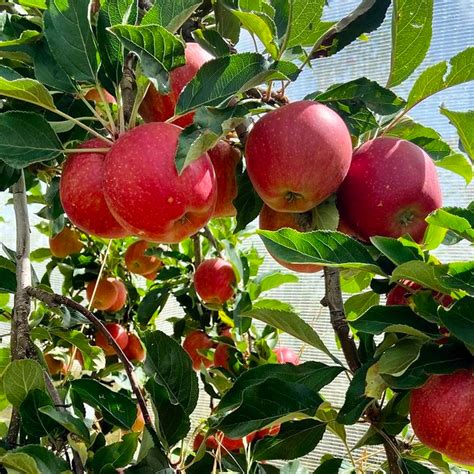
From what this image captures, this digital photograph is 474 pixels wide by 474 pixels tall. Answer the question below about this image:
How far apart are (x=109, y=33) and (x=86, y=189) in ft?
0.56

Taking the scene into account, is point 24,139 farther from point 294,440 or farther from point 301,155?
point 294,440

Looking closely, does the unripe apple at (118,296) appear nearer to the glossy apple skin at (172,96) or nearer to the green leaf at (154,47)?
the glossy apple skin at (172,96)

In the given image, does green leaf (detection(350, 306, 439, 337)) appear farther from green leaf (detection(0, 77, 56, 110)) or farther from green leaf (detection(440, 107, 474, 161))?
green leaf (detection(0, 77, 56, 110))

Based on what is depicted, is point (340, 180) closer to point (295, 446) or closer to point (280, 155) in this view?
point (280, 155)

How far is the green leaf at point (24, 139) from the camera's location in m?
0.68

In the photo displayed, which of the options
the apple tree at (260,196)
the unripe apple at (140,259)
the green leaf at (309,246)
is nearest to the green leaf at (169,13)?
the apple tree at (260,196)

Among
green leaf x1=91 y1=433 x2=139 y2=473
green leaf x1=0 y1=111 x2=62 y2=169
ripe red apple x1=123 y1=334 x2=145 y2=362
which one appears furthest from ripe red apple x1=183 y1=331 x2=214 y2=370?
green leaf x1=0 y1=111 x2=62 y2=169

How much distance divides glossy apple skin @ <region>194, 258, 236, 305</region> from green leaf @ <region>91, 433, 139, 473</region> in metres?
0.62

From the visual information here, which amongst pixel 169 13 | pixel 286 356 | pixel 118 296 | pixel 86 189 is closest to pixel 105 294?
pixel 118 296

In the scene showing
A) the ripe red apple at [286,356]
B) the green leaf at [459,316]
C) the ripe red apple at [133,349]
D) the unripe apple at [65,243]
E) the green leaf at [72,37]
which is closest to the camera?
the green leaf at [459,316]

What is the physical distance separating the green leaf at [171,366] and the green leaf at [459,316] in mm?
336

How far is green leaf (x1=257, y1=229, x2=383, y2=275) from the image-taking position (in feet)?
1.89

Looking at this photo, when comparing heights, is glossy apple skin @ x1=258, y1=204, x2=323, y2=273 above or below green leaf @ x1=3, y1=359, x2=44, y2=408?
above

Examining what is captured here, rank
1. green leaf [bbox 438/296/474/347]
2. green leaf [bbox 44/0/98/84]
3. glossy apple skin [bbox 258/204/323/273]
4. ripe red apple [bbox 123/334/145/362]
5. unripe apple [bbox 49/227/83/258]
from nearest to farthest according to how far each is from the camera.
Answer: green leaf [bbox 438/296/474/347]
green leaf [bbox 44/0/98/84]
glossy apple skin [bbox 258/204/323/273]
unripe apple [bbox 49/227/83/258]
ripe red apple [bbox 123/334/145/362]
